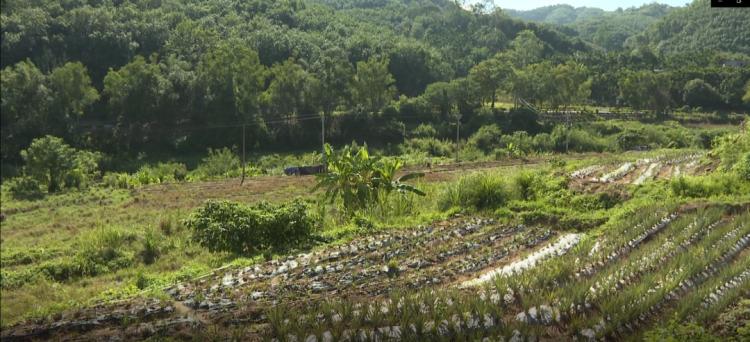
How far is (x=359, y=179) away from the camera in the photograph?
14484 millimetres

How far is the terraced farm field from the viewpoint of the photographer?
677 centimetres

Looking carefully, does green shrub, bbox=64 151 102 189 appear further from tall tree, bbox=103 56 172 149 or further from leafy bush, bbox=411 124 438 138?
leafy bush, bbox=411 124 438 138

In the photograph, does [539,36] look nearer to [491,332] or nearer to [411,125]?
[411,125]

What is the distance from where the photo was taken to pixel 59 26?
15.0 metres

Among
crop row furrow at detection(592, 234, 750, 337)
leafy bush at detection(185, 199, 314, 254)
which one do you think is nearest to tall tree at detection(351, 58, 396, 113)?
leafy bush at detection(185, 199, 314, 254)

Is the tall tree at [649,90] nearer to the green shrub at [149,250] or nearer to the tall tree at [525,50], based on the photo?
the tall tree at [525,50]

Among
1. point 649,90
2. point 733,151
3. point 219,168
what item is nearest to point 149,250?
point 733,151

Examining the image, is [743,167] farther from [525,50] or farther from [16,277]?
[525,50]

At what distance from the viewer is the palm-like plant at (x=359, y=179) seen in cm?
1429

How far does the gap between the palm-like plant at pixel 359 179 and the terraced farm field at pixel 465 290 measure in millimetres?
3042

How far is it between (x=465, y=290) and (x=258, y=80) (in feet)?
97.8

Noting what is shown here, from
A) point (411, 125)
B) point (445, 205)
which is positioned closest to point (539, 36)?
point (411, 125)

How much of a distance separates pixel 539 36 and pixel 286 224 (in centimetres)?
7857

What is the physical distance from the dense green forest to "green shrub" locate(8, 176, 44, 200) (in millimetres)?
1964
